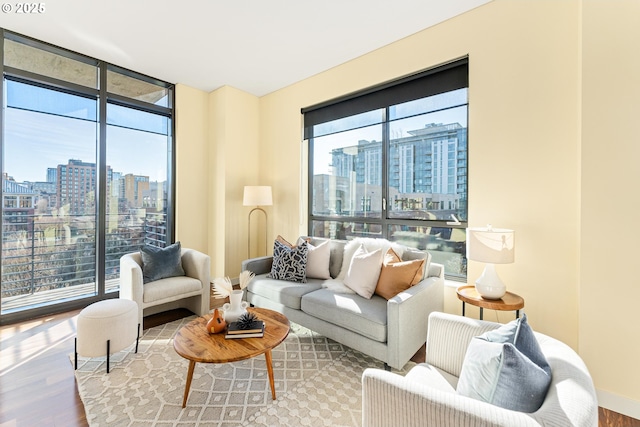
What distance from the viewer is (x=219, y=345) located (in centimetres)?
183

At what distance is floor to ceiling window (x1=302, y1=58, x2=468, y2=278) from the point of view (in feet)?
9.34

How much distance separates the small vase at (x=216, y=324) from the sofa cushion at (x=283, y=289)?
79cm

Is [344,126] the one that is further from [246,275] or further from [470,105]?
[246,275]

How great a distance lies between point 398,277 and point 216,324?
4.81 feet

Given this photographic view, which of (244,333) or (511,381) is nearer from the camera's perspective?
(511,381)

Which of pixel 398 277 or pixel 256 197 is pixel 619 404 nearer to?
pixel 398 277

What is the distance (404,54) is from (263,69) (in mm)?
1829

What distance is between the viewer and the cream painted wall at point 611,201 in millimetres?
1792

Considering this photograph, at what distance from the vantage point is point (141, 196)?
13.2 ft

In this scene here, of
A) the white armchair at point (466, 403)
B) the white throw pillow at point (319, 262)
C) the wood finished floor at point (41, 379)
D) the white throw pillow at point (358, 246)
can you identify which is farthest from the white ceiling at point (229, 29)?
the wood finished floor at point (41, 379)

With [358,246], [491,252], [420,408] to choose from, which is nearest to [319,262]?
[358,246]

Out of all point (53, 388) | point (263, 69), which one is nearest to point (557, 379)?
point (53, 388)

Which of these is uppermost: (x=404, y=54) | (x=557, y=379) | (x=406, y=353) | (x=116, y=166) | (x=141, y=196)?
(x=404, y=54)

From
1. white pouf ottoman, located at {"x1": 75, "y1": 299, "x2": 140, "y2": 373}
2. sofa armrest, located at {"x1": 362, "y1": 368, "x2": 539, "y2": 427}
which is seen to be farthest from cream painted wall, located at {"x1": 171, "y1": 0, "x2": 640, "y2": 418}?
white pouf ottoman, located at {"x1": 75, "y1": 299, "x2": 140, "y2": 373}
